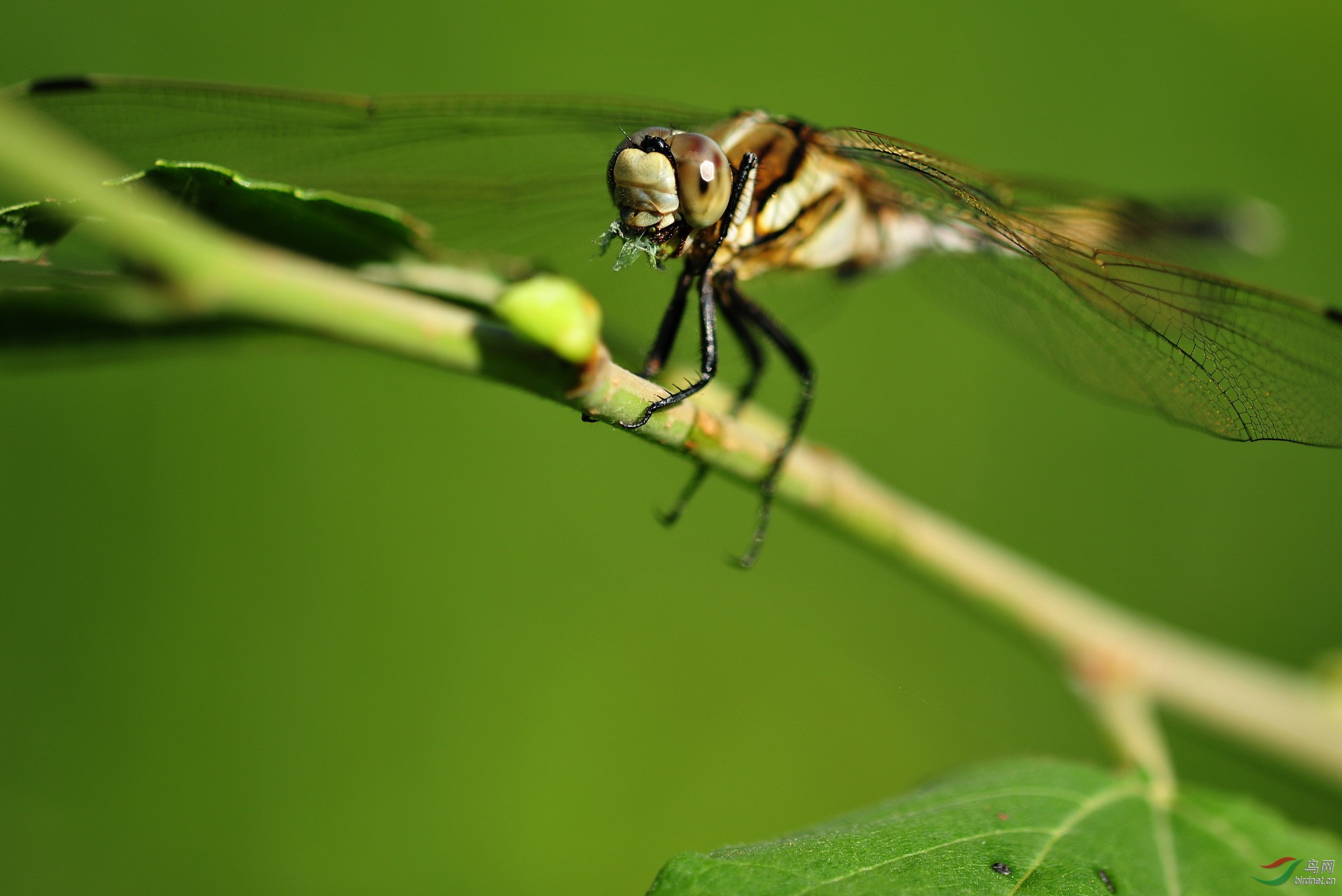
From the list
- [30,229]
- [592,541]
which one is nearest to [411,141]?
[30,229]

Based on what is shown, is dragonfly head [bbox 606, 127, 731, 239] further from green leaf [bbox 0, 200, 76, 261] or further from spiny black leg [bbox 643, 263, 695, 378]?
green leaf [bbox 0, 200, 76, 261]

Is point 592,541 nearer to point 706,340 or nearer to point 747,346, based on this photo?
point 747,346

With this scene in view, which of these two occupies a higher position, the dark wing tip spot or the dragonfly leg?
the dark wing tip spot

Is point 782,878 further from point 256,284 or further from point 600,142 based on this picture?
point 600,142

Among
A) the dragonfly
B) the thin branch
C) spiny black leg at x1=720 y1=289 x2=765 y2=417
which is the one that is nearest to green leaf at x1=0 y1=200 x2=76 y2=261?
the thin branch

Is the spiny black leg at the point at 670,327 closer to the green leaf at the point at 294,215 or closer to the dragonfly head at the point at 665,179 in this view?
the dragonfly head at the point at 665,179
